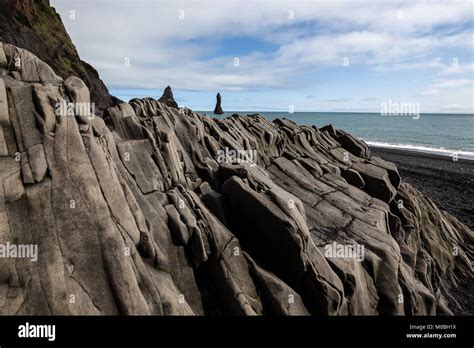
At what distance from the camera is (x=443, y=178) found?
55219mm

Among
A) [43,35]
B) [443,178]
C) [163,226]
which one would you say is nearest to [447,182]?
[443,178]

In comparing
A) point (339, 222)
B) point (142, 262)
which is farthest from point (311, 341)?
point (339, 222)

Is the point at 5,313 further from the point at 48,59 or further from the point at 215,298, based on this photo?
the point at 48,59

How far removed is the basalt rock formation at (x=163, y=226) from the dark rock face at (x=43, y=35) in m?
62.5

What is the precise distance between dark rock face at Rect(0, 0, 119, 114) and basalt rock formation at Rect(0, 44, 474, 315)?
62473mm

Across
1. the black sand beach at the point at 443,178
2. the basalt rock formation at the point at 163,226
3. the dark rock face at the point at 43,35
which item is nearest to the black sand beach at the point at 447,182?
the black sand beach at the point at 443,178

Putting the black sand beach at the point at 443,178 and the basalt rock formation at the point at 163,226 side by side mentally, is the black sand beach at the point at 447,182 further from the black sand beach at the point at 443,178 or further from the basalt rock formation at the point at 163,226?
the basalt rock formation at the point at 163,226

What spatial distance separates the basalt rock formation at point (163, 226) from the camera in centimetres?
1068

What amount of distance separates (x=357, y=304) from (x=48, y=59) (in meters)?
81.8

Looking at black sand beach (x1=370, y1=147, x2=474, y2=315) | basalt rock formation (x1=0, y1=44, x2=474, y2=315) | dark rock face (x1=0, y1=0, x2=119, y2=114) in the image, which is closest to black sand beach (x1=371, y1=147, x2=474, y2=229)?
black sand beach (x1=370, y1=147, x2=474, y2=315)

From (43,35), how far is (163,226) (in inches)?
3170

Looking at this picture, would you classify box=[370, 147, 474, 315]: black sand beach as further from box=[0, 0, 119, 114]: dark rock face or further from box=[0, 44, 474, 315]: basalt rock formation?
box=[0, 0, 119, 114]: dark rock face

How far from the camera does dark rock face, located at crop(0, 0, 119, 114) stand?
205 feet

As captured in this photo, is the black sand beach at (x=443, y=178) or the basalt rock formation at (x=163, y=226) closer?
the basalt rock formation at (x=163, y=226)
